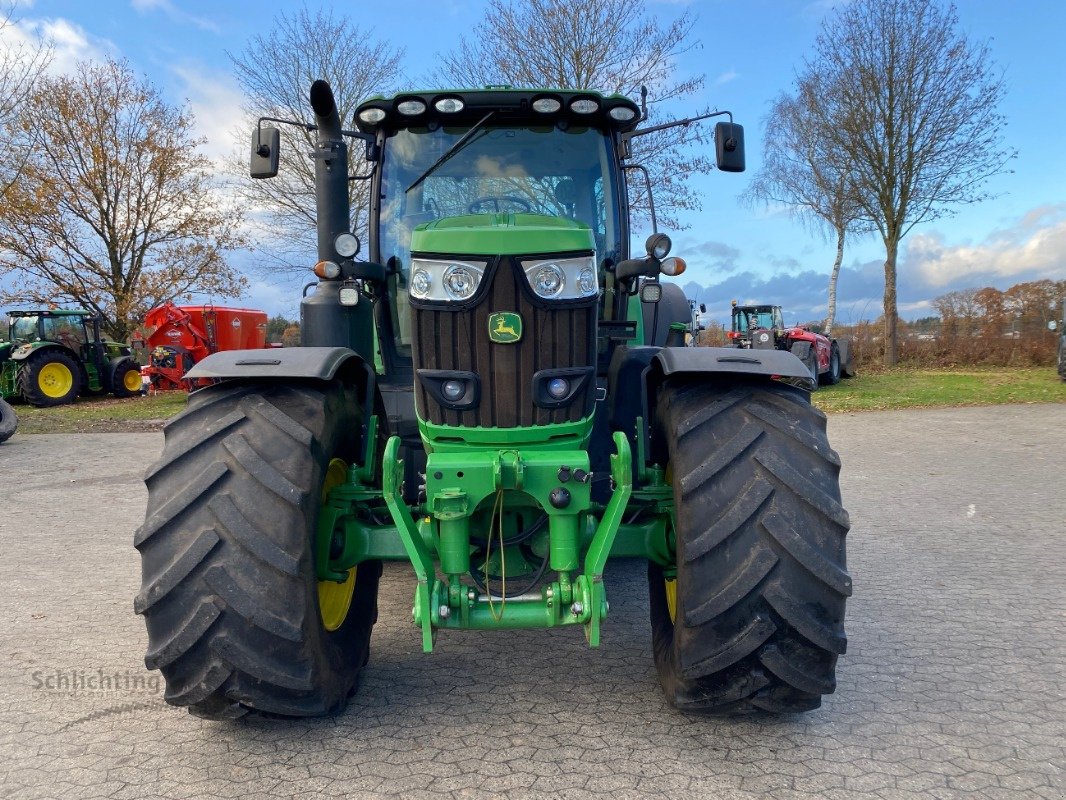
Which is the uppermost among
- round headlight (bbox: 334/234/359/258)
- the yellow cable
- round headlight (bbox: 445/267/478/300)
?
round headlight (bbox: 334/234/359/258)

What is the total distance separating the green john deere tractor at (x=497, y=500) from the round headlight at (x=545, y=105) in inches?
30.4

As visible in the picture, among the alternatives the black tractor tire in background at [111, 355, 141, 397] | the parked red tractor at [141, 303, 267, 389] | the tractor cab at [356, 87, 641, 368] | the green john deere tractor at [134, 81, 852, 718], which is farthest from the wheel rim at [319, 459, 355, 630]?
the black tractor tire in background at [111, 355, 141, 397]

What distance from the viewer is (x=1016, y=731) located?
9.26 feet

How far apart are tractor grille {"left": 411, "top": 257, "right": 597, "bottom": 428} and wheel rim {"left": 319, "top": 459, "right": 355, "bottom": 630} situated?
→ 20.3 inches

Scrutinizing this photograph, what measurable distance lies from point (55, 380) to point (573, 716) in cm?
2049

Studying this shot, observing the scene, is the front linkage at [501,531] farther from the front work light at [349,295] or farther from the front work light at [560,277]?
the front work light at [349,295]

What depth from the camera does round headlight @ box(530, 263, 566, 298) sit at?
2.86 meters

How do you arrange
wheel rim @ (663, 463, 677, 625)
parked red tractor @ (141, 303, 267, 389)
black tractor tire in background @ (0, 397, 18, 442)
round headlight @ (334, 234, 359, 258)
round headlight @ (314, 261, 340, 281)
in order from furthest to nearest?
parked red tractor @ (141, 303, 267, 389) → black tractor tire in background @ (0, 397, 18, 442) → round headlight @ (314, 261, 340, 281) → round headlight @ (334, 234, 359, 258) → wheel rim @ (663, 463, 677, 625)

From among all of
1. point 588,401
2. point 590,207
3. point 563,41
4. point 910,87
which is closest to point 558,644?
point 588,401

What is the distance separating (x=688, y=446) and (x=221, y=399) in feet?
5.35

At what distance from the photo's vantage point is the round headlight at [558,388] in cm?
297

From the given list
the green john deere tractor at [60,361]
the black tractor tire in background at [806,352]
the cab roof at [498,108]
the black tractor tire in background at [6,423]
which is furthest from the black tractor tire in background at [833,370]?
the cab roof at [498,108]

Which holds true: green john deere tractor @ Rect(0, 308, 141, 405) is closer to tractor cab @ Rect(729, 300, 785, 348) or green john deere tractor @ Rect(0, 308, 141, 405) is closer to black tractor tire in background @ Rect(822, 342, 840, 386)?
tractor cab @ Rect(729, 300, 785, 348)

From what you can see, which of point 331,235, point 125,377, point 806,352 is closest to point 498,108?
point 331,235
